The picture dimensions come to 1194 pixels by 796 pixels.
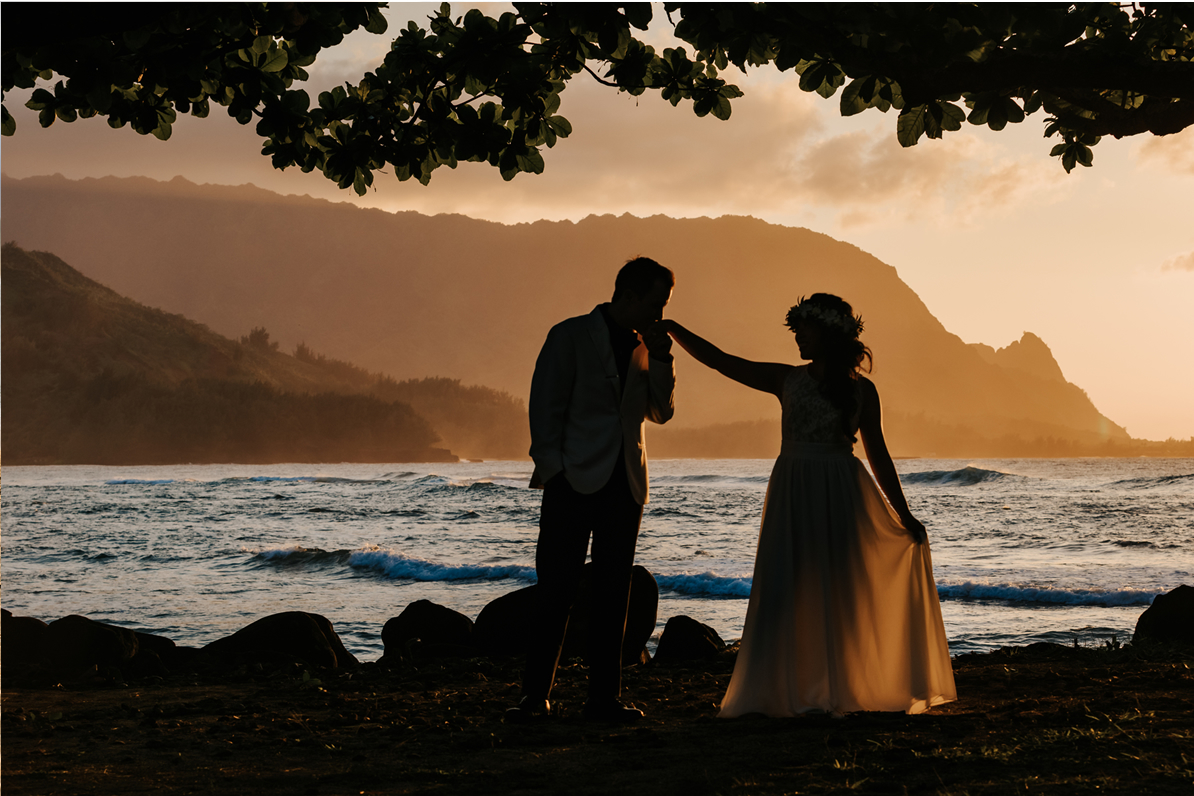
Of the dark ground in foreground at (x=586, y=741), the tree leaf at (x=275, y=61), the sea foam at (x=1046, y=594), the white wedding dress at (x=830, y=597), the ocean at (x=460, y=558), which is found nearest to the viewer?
the dark ground in foreground at (x=586, y=741)

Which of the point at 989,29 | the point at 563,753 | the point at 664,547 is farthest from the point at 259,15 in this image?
Result: the point at 664,547

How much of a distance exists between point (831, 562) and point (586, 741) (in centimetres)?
157

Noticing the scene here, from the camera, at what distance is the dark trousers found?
4488 mm

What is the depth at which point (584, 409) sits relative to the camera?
14.8ft

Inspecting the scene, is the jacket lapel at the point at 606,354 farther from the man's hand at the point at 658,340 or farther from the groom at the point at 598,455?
the man's hand at the point at 658,340

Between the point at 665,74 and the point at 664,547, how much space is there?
57.6ft

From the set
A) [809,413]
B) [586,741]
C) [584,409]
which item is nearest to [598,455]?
[584,409]

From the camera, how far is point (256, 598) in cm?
1487

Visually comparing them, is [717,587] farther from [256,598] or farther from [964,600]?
[256,598]

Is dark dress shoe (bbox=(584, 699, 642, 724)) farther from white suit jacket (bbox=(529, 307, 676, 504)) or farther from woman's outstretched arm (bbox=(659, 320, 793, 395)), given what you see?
woman's outstretched arm (bbox=(659, 320, 793, 395))

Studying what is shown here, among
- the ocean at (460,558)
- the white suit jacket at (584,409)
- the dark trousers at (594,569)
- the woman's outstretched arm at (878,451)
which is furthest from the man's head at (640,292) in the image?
the ocean at (460,558)

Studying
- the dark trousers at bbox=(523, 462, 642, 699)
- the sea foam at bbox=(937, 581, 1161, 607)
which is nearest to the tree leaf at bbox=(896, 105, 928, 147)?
the dark trousers at bbox=(523, 462, 642, 699)

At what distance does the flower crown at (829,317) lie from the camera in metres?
4.84

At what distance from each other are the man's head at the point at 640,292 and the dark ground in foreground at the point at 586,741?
2.02 m
